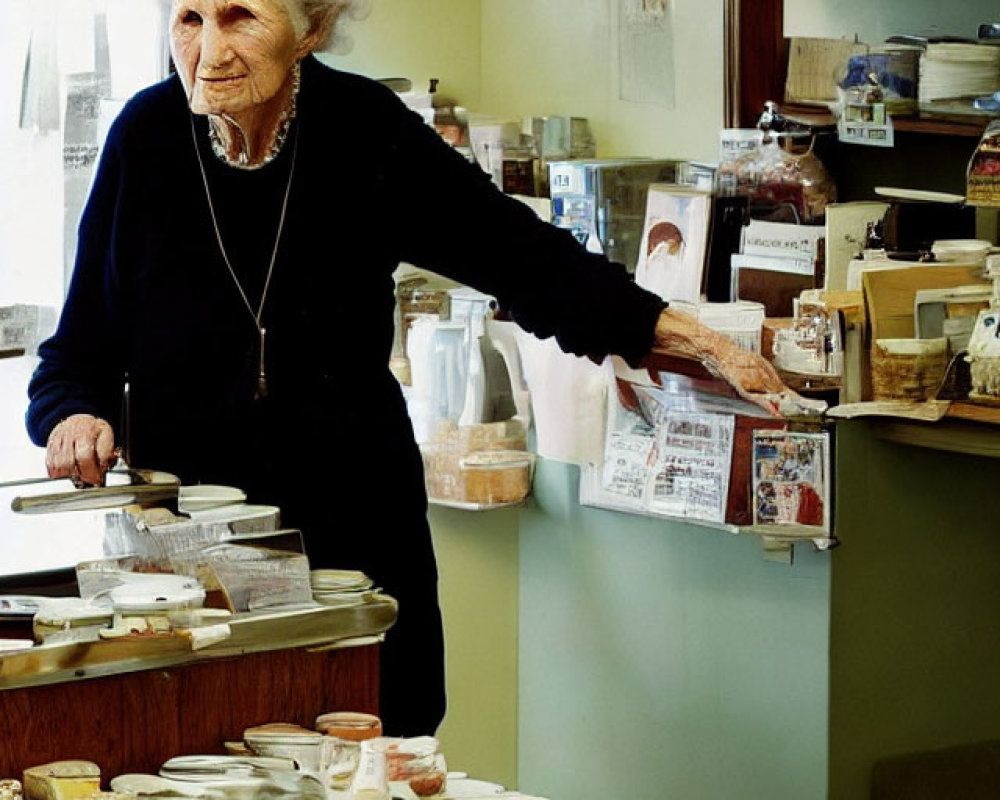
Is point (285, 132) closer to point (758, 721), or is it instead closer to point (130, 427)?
point (130, 427)

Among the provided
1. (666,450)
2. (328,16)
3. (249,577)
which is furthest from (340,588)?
(666,450)

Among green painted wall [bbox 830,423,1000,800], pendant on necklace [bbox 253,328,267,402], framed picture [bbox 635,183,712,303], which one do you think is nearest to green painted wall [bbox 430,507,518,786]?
framed picture [bbox 635,183,712,303]

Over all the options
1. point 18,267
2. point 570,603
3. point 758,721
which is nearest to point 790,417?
point 758,721

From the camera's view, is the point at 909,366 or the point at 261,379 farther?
the point at 909,366

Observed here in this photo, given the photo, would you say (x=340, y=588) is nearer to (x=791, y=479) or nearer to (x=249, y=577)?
(x=249, y=577)

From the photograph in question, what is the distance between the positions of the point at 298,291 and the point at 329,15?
0.40 m

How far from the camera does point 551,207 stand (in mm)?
3750

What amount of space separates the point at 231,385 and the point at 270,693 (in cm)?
78

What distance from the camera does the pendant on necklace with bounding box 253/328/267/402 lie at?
252 cm

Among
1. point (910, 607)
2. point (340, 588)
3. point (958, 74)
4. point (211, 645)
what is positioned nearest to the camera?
point (211, 645)

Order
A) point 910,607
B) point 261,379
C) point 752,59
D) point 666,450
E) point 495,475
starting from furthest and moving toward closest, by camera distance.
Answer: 1. point 495,475
2. point 752,59
3. point 666,450
4. point 910,607
5. point 261,379

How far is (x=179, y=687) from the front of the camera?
1.77 metres

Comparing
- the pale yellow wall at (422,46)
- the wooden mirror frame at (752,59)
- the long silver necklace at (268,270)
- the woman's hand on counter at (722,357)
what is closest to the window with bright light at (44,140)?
the pale yellow wall at (422,46)

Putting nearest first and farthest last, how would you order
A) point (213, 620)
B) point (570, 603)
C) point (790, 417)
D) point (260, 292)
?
point (213, 620) → point (260, 292) → point (790, 417) → point (570, 603)
